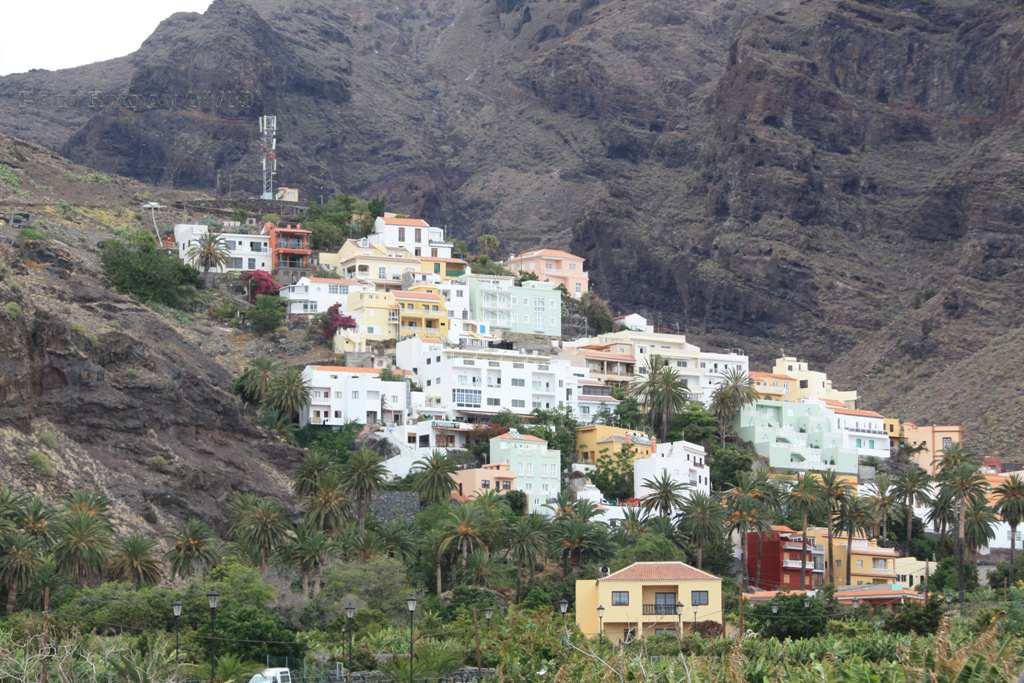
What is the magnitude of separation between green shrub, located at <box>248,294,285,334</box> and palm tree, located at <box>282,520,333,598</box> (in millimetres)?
43149

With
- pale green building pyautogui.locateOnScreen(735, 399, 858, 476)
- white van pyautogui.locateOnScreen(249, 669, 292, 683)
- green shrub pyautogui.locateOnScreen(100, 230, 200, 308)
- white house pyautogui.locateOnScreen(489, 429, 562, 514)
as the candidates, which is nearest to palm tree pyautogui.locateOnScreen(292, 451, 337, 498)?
white house pyautogui.locateOnScreen(489, 429, 562, 514)

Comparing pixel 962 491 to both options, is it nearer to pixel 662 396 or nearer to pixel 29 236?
pixel 662 396

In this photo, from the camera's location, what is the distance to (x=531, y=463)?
11950 centimetres

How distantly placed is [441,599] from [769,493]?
90.1 feet

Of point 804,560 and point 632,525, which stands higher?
point 632,525

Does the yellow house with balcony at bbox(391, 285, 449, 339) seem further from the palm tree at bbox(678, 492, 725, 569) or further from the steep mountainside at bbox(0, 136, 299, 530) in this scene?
the palm tree at bbox(678, 492, 725, 569)

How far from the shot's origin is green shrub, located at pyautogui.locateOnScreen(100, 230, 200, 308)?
139 m

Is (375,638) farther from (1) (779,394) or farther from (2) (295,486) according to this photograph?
(1) (779,394)

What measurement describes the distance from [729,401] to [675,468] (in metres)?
14.4

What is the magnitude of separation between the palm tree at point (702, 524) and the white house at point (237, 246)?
53.3 meters

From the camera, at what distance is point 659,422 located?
134 metres

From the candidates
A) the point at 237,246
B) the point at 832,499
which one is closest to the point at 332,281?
the point at 237,246

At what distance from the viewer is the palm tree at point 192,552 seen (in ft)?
314

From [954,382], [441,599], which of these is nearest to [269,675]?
[441,599]
